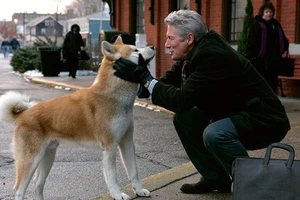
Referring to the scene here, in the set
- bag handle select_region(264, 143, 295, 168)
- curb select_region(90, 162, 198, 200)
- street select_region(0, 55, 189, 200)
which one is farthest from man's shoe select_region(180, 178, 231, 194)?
bag handle select_region(264, 143, 295, 168)

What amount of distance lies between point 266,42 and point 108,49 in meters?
5.48

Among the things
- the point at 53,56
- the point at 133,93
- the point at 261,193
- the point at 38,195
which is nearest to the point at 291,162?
the point at 261,193

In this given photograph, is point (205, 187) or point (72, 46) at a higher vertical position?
point (72, 46)

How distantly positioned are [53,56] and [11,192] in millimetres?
15450

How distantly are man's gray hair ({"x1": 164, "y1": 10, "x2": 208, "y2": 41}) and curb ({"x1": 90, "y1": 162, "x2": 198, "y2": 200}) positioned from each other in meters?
1.59

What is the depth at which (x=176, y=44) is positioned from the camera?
12.6 ft

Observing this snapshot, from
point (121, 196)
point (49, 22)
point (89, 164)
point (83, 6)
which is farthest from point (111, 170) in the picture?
point (83, 6)

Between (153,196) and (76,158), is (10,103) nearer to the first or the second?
Result: (153,196)

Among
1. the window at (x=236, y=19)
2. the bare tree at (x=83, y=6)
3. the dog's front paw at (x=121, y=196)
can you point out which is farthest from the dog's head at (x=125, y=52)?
the bare tree at (x=83, y=6)

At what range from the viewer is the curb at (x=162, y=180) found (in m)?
4.53

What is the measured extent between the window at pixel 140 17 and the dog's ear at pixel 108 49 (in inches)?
567

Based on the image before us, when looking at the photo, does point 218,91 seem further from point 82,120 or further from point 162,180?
point 162,180

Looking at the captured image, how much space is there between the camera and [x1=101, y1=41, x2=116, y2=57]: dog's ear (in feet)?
13.5

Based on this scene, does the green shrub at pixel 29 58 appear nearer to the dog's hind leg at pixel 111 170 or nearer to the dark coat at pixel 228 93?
the dog's hind leg at pixel 111 170
